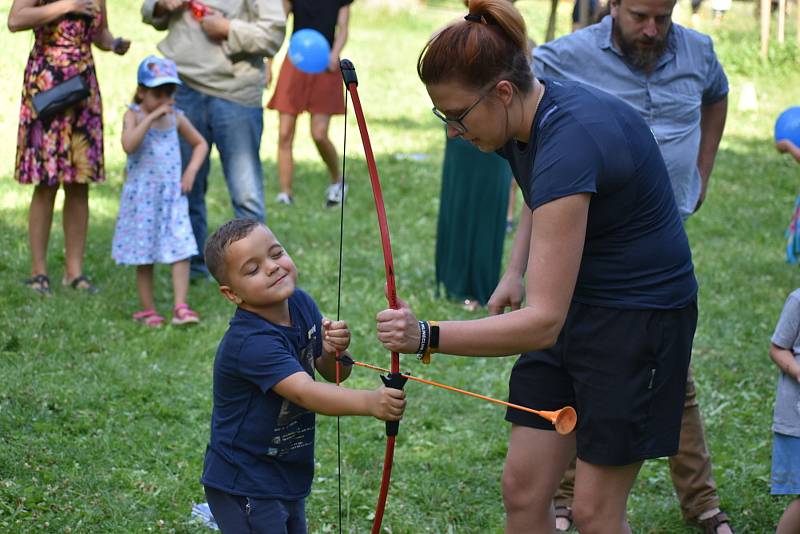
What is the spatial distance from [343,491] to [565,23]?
1804cm

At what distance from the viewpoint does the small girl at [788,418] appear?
3.83 m

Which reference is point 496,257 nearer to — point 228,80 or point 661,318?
point 228,80

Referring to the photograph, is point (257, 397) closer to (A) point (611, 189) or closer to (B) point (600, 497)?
(B) point (600, 497)

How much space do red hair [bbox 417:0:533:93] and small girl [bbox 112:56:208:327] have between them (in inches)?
148

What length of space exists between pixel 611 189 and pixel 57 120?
4.43 metres

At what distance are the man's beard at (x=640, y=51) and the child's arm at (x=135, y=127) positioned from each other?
3056 mm

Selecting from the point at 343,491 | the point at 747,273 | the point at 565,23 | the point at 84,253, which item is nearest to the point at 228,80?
the point at 84,253

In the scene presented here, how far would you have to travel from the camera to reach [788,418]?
12.7 feet

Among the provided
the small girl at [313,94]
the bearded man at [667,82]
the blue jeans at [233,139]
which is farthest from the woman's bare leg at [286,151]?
the bearded man at [667,82]

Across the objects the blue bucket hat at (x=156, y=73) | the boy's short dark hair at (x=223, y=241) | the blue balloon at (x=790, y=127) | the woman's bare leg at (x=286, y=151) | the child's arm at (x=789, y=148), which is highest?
the boy's short dark hair at (x=223, y=241)

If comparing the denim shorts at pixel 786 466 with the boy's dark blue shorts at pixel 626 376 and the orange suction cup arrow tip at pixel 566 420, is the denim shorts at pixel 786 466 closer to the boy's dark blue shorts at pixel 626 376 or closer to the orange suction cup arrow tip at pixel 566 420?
the boy's dark blue shorts at pixel 626 376

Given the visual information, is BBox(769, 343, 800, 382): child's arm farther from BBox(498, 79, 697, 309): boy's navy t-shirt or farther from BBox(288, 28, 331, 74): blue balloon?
BBox(288, 28, 331, 74): blue balloon

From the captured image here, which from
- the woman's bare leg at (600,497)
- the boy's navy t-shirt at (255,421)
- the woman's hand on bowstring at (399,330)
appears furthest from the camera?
the woman's bare leg at (600,497)

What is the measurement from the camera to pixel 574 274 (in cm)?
275
